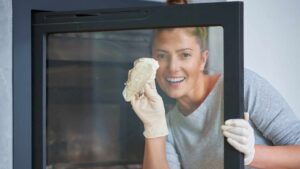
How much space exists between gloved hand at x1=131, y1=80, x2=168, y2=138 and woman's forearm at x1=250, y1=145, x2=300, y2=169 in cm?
35

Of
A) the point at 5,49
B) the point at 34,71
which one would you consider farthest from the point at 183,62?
the point at 5,49

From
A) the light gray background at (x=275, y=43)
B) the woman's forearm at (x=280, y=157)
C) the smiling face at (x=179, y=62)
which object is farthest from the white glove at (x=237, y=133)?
the light gray background at (x=275, y=43)

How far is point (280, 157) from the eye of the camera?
113 cm

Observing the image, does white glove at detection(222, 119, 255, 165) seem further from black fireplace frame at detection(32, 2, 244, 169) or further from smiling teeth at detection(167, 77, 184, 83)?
smiling teeth at detection(167, 77, 184, 83)

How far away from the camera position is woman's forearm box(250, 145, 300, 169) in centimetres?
111

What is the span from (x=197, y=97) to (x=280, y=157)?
0.40 meters

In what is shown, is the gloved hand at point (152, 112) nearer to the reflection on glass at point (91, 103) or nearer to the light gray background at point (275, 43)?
the reflection on glass at point (91, 103)

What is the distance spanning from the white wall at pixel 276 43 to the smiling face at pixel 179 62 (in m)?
0.57

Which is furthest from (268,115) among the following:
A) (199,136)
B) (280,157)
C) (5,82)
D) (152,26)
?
(5,82)

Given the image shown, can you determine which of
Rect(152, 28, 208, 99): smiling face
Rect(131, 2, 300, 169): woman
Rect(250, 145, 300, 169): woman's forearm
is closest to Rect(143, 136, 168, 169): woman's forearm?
Rect(131, 2, 300, 169): woman

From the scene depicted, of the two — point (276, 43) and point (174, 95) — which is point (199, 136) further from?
point (276, 43)

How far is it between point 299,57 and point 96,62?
88 centimetres

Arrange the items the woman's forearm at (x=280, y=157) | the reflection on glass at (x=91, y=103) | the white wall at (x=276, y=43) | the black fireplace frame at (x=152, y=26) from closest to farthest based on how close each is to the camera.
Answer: the black fireplace frame at (x=152, y=26) → the reflection on glass at (x=91, y=103) → the woman's forearm at (x=280, y=157) → the white wall at (x=276, y=43)

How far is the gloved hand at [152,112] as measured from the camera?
34.9 inches
